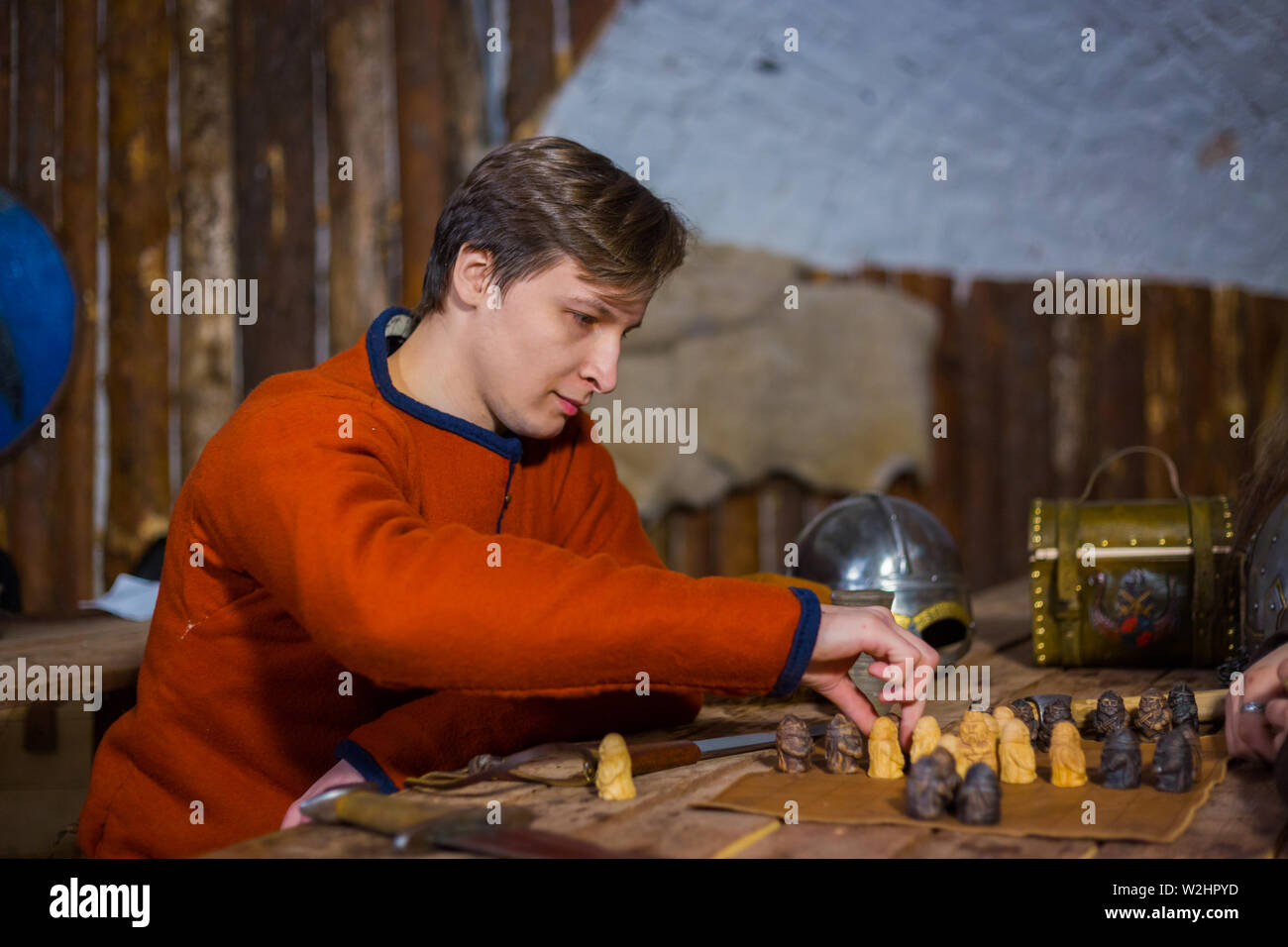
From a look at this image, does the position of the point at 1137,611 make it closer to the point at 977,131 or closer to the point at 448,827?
the point at 448,827

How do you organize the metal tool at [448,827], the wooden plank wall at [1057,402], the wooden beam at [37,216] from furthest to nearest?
the wooden plank wall at [1057,402] → the wooden beam at [37,216] → the metal tool at [448,827]

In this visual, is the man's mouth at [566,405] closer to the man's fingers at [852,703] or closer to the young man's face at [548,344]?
the young man's face at [548,344]

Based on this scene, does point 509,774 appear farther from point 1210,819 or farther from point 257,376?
point 257,376

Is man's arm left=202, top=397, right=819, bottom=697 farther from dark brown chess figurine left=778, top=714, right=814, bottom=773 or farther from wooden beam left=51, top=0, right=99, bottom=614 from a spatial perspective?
wooden beam left=51, top=0, right=99, bottom=614

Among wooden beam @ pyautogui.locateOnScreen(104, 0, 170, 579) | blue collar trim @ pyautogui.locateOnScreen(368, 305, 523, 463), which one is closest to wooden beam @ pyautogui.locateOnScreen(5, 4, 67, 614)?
wooden beam @ pyautogui.locateOnScreen(104, 0, 170, 579)

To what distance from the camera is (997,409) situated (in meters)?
4.78

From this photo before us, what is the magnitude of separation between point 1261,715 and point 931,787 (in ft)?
1.55

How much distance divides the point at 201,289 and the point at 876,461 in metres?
2.51

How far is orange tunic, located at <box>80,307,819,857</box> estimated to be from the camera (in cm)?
117

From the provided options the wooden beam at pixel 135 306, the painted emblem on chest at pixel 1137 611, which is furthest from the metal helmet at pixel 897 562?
the wooden beam at pixel 135 306

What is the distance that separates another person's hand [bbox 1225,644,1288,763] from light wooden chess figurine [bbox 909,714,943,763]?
1.18 ft

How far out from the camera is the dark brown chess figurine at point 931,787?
1.09 meters
